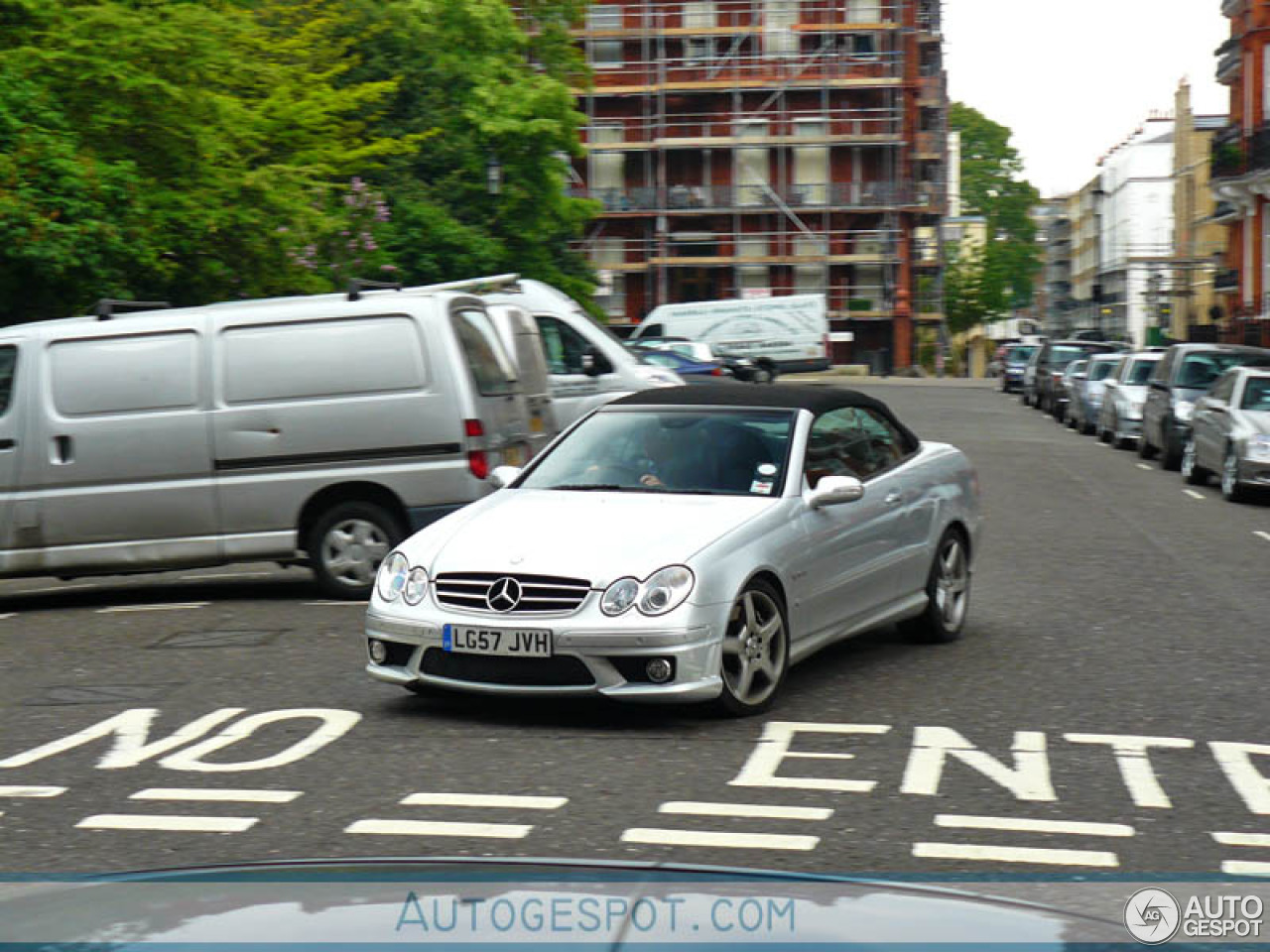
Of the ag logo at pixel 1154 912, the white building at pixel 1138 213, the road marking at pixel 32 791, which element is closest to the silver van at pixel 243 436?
the road marking at pixel 32 791

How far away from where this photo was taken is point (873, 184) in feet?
264

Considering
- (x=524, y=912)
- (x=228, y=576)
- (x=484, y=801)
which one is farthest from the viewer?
(x=228, y=576)

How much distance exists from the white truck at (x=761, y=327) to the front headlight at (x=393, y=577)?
54002mm

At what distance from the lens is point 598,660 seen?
771 cm

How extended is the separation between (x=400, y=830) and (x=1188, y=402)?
850 inches

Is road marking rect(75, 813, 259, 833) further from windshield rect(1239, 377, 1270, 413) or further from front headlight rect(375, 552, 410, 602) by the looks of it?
windshield rect(1239, 377, 1270, 413)

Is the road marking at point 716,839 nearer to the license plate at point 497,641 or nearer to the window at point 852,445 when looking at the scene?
the license plate at point 497,641

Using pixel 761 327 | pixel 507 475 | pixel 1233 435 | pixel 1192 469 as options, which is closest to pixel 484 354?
pixel 507 475

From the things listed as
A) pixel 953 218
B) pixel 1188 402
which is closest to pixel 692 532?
pixel 1188 402

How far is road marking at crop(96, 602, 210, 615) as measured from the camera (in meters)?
12.5

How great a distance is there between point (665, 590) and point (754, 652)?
24.7 inches

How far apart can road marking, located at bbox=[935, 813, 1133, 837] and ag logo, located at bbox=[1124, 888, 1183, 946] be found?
26.6 inches

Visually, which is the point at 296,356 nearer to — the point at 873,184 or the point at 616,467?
the point at 616,467

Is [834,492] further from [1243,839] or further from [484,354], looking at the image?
[484,354]
